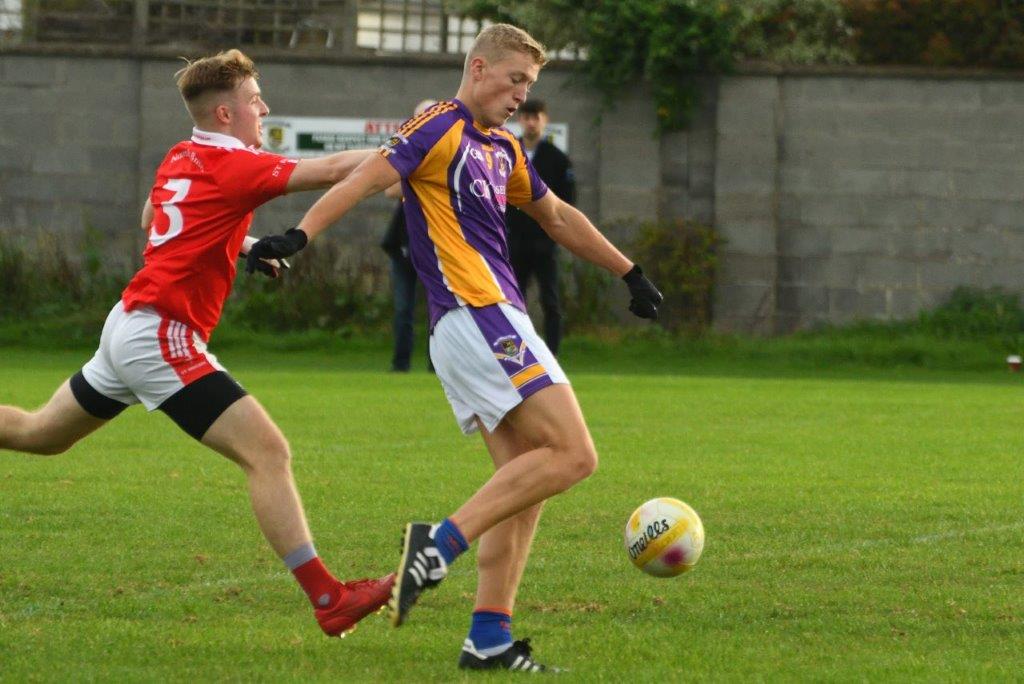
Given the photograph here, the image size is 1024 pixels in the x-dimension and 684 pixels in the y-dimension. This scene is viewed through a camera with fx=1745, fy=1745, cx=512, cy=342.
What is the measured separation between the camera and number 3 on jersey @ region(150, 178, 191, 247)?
574cm

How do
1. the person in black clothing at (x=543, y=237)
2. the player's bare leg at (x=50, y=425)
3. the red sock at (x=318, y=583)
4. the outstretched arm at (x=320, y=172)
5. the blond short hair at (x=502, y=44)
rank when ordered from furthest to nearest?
the person in black clothing at (x=543, y=237) → the player's bare leg at (x=50, y=425) → the outstretched arm at (x=320, y=172) → the blond short hair at (x=502, y=44) → the red sock at (x=318, y=583)

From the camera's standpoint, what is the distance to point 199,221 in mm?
5719

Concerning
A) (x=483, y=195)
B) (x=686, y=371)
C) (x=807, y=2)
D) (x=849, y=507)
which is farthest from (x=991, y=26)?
(x=483, y=195)

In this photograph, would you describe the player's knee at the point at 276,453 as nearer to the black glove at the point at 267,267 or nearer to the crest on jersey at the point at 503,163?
the black glove at the point at 267,267

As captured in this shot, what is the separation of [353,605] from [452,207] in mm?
1267

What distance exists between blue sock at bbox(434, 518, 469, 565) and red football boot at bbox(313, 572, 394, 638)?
31 centimetres

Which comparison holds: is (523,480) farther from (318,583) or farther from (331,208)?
(331,208)

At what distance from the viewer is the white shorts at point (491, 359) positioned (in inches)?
208

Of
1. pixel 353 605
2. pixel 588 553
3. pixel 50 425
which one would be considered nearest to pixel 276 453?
pixel 353 605

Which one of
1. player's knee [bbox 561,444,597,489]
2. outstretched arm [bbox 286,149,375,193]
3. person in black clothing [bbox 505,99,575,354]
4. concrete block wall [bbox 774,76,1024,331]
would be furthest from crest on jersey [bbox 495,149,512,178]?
concrete block wall [bbox 774,76,1024,331]

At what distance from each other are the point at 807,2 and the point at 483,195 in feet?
53.4

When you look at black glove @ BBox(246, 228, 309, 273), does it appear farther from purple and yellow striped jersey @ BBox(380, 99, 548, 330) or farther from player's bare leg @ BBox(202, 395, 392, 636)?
player's bare leg @ BBox(202, 395, 392, 636)

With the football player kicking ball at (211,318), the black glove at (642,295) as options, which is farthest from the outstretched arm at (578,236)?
the football player kicking ball at (211,318)

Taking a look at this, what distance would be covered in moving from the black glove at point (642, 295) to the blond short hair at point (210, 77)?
149cm
